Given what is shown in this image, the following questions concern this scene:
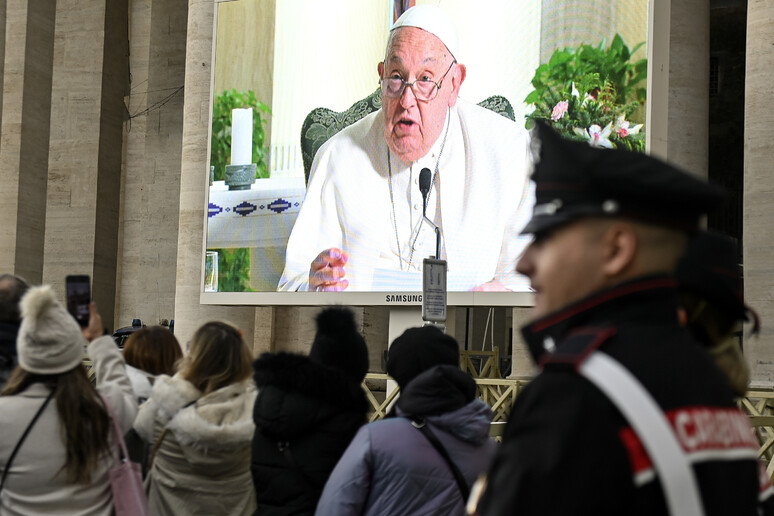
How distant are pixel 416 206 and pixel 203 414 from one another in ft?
27.6

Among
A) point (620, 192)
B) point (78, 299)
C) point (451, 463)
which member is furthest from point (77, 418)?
point (620, 192)

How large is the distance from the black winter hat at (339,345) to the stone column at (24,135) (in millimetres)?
17096

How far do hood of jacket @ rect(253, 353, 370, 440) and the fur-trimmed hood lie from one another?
0.34 meters

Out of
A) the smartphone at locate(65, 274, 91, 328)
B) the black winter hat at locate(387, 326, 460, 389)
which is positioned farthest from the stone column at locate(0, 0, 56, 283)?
the black winter hat at locate(387, 326, 460, 389)

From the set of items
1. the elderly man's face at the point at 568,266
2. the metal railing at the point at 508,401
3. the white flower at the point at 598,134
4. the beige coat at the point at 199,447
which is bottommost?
the metal railing at the point at 508,401

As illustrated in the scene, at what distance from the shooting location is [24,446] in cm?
339

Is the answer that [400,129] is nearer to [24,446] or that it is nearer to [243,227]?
[243,227]

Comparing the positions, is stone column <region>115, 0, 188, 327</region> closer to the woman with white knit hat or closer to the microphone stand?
the microphone stand

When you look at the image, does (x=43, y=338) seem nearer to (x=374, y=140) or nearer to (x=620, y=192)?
(x=620, y=192)

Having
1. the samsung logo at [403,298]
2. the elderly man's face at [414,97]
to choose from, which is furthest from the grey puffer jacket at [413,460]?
the elderly man's face at [414,97]

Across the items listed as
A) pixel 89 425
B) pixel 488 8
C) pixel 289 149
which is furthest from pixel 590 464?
pixel 289 149

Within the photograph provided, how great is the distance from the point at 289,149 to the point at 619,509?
497 inches

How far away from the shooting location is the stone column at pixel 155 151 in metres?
22.2

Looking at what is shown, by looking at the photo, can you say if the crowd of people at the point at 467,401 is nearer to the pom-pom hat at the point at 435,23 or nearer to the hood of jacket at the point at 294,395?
the hood of jacket at the point at 294,395
